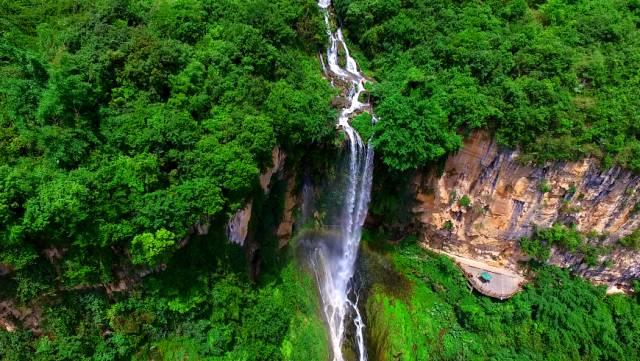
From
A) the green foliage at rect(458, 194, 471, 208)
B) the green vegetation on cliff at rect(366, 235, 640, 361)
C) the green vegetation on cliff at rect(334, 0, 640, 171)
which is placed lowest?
the green vegetation on cliff at rect(366, 235, 640, 361)

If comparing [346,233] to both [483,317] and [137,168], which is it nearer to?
[483,317]

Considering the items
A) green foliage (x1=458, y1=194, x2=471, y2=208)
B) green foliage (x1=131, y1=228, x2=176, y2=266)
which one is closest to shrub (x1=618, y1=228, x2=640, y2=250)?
green foliage (x1=458, y1=194, x2=471, y2=208)

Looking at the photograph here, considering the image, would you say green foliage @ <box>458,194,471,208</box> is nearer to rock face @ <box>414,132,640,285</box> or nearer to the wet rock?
rock face @ <box>414,132,640,285</box>

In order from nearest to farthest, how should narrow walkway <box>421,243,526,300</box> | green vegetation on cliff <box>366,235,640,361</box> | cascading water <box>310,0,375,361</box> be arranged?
cascading water <box>310,0,375,361</box> → green vegetation on cliff <box>366,235,640,361</box> → narrow walkway <box>421,243,526,300</box>

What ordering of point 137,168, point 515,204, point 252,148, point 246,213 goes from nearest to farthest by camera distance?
point 137,168, point 252,148, point 246,213, point 515,204

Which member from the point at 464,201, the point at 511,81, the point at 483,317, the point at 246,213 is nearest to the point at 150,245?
the point at 246,213

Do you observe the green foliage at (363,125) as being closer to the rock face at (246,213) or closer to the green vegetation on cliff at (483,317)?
the rock face at (246,213)

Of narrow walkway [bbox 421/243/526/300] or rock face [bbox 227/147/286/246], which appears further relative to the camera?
narrow walkway [bbox 421/243/526/300]
